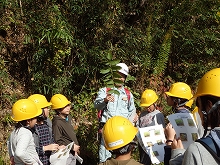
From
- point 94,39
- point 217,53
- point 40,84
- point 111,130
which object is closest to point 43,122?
point 111,130

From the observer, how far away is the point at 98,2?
24.3 ft

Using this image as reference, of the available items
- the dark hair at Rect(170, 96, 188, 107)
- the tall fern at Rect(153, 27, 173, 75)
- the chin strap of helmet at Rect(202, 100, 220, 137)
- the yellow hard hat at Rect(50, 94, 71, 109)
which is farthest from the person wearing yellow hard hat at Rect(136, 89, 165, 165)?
the tall fern at Rect(153, 27, 173, 75)

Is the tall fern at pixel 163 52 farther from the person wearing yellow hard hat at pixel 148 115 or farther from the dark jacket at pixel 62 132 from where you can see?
the dark jacket at pixel 62 132

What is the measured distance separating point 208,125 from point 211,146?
0.56ft

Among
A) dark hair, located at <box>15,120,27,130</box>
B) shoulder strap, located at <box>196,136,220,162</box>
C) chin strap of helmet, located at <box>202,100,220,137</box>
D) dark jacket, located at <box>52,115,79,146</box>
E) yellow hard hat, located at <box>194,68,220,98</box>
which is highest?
yellow hard hat, located at <box>194,68,220,98</box>

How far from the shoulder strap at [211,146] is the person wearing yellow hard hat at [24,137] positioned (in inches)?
89.6

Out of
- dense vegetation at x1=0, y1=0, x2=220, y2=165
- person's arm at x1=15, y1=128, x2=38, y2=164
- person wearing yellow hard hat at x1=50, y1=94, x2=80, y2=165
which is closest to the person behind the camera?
person's arm at x1=15, y1=128, x2=38, y2=164

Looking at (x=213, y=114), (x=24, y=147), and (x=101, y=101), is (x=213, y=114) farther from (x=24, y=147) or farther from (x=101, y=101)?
(x=101, y=101)

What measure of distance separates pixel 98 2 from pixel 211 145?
6272mm

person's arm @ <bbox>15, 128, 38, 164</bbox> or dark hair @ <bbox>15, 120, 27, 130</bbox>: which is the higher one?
dark hair @ <bbox>15, 120, 27, 130</bbox>

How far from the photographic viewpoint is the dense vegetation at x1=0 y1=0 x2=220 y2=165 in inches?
275

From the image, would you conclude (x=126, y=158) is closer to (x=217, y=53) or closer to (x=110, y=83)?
Result: (x=110, y=83)

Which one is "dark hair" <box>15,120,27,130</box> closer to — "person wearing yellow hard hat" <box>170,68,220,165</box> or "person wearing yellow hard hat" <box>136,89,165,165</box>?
"person wearing yellow hard hat" <box>136,89,165,165</box>

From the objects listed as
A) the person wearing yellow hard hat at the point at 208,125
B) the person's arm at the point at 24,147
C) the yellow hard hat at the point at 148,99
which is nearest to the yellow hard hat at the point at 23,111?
the person's arm at the point at 24,147
